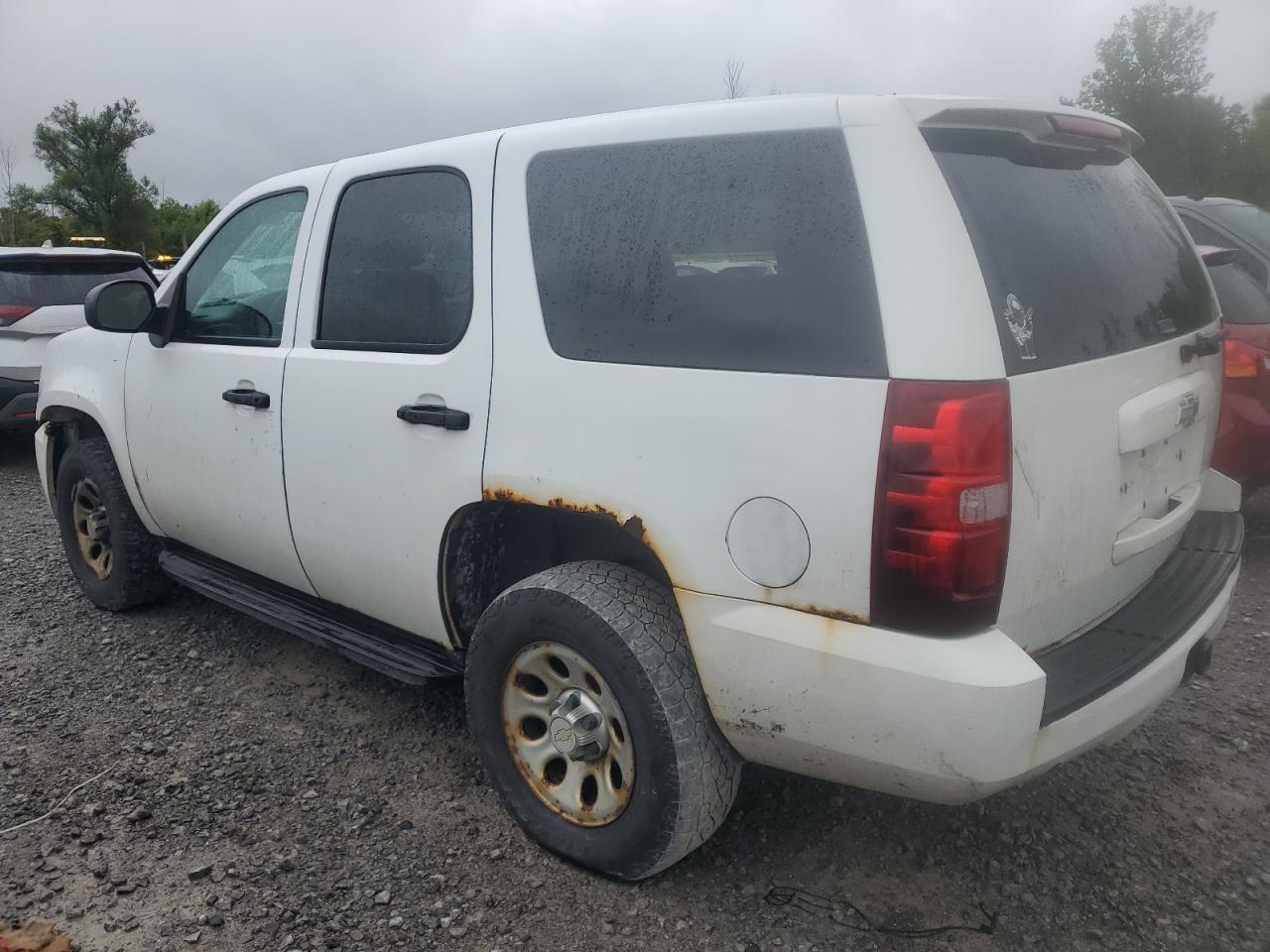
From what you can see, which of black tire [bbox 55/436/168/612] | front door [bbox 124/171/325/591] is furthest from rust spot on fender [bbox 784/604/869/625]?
black tire [bbox 55/436/168/612]

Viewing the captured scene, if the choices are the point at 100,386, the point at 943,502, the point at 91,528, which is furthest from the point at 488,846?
the point at 91,528

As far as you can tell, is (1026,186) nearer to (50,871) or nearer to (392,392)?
(392,392)

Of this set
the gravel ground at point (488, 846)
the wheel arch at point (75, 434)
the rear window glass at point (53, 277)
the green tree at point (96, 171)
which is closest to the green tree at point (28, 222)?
the green tree at point (96, 171)

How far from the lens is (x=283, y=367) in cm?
317

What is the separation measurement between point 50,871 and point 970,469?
2.47 m

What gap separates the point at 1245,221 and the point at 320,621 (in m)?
4.86

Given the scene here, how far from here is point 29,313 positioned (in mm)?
7578

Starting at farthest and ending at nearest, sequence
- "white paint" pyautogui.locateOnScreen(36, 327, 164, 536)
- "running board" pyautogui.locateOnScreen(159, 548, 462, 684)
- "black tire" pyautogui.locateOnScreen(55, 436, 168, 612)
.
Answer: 1. "black tire" pyautogui.locateOnScreen(55, 436, 168, 612)
2. "white paint" pyautogui.locateOnScreen(36, 327, 164, 536)
3. "running board" pyautogui.locateOnScreen(159, 548, 462, 684)

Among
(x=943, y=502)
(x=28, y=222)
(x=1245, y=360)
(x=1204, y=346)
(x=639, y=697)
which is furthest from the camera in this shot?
(x=28, y=222)

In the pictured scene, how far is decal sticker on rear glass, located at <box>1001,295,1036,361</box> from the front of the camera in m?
2.03

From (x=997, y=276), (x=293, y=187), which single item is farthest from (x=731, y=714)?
(x=293, y=187)

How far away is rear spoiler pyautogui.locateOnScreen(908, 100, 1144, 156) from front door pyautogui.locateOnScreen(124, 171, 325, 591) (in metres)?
2.01

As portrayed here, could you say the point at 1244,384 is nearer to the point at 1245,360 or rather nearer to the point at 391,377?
the point at 1245,360

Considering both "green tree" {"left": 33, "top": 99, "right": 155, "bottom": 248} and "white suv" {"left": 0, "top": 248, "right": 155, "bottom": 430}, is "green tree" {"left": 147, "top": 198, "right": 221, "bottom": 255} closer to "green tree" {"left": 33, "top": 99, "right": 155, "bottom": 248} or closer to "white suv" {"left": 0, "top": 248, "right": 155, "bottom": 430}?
"green tree" {"left": 33, "top": 99, "right": 155, "bottom": 248}
